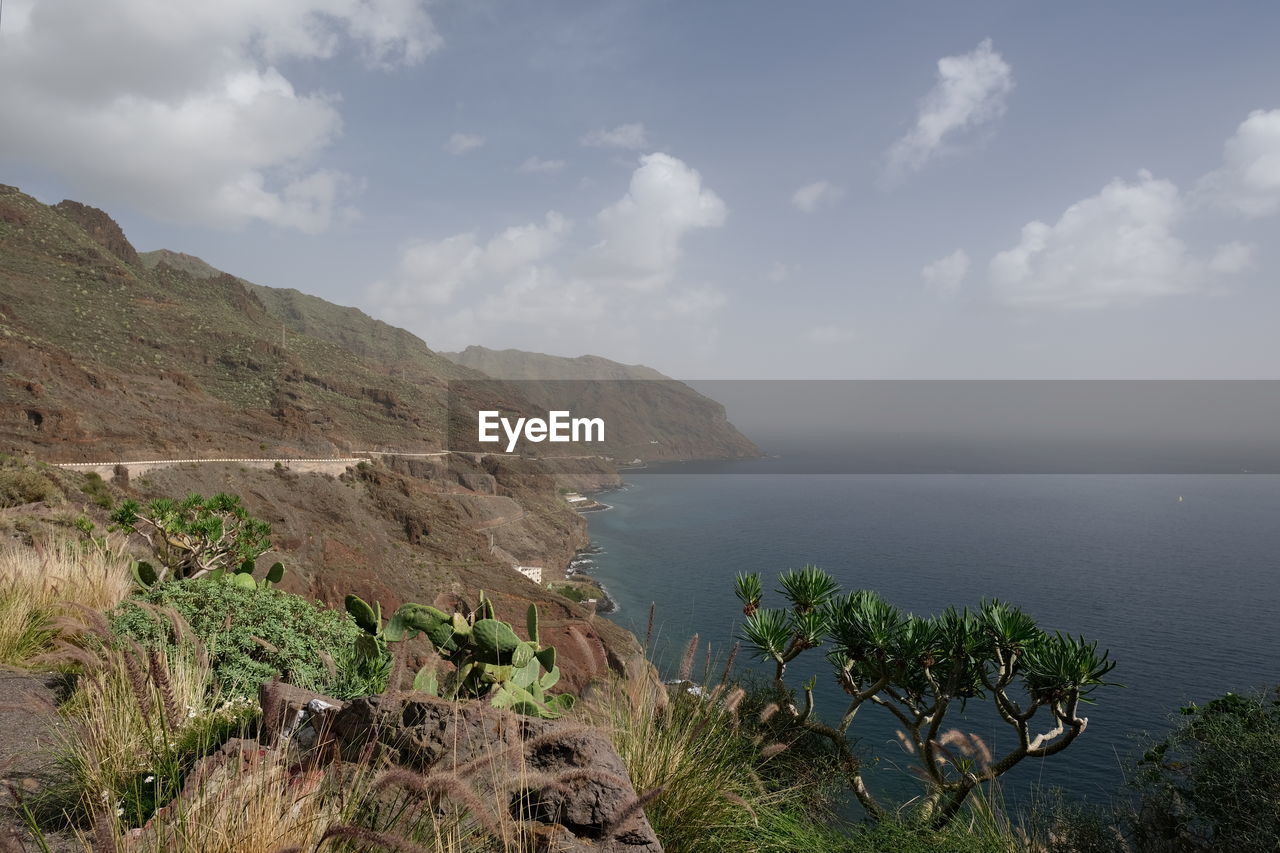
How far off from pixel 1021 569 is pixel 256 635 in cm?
7834

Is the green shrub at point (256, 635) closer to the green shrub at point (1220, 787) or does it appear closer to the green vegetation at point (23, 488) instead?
the green shrub at point (1220, 787)

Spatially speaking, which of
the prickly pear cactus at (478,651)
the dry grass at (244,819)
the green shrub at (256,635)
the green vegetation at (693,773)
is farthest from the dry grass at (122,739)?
the green vegetation at (693,773)

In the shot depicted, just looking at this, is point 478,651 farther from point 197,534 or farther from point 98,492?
point 98,492

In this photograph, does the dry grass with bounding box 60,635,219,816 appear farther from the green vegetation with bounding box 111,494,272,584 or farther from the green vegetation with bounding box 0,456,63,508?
the green vegetation with bounding box 0,456,63,508

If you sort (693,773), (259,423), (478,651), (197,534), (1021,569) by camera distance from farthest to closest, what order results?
(1021,569) → (259,423) → (197,534) → (478,651) → (693,773)

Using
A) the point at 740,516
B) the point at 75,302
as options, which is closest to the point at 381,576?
the point at 75,302

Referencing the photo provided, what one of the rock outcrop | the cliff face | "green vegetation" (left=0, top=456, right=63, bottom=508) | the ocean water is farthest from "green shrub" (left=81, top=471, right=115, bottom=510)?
the rock outcrop

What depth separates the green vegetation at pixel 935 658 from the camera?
757 centimetres

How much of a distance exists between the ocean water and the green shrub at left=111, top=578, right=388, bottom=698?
3.45 meters

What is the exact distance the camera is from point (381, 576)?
121ft

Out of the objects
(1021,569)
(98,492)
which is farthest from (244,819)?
(1021,569)

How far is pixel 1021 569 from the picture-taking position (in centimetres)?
7031

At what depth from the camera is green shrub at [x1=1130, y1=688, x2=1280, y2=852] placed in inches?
235

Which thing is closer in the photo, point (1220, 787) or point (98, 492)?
point (1220, 787)
